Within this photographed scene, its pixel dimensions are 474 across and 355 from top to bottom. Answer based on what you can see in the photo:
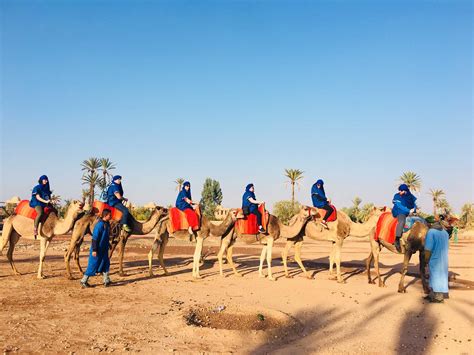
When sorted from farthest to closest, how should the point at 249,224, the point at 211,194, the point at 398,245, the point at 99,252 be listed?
the point at 211,194 → the point at 249,224 → the point at 398,245 → the point at 99,252

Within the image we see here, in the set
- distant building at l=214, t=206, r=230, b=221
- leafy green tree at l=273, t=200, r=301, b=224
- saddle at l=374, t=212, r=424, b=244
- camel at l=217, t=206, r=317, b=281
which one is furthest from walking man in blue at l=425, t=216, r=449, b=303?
distant building at l=214, t=206, r=230, b=221

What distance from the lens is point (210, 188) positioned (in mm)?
90625

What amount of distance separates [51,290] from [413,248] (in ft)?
30.5

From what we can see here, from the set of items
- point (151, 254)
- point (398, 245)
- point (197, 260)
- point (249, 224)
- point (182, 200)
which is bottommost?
point (197, 260)

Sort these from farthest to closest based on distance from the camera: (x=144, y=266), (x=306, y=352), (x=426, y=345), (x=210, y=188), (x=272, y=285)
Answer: (x=210, y=188), (x=144, y=266), (x=272, y=285), (x=426, y=345), (x=306, y=352)

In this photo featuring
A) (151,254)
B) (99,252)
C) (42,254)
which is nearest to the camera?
(99,252)

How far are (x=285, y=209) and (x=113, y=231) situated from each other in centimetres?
4519

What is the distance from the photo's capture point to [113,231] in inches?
498

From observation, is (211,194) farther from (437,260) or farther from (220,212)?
(437,260)

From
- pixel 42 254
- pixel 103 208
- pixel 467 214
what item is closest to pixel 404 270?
pixel 103 208

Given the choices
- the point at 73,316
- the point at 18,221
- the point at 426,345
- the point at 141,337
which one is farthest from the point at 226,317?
the point at 18,221

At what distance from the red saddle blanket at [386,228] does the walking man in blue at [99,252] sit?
7.58 m

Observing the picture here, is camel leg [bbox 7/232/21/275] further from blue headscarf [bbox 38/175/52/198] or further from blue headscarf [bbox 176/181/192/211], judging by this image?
blue headscarf [bbox 176/181/192/211]

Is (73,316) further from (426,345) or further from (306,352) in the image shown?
(426,345)
